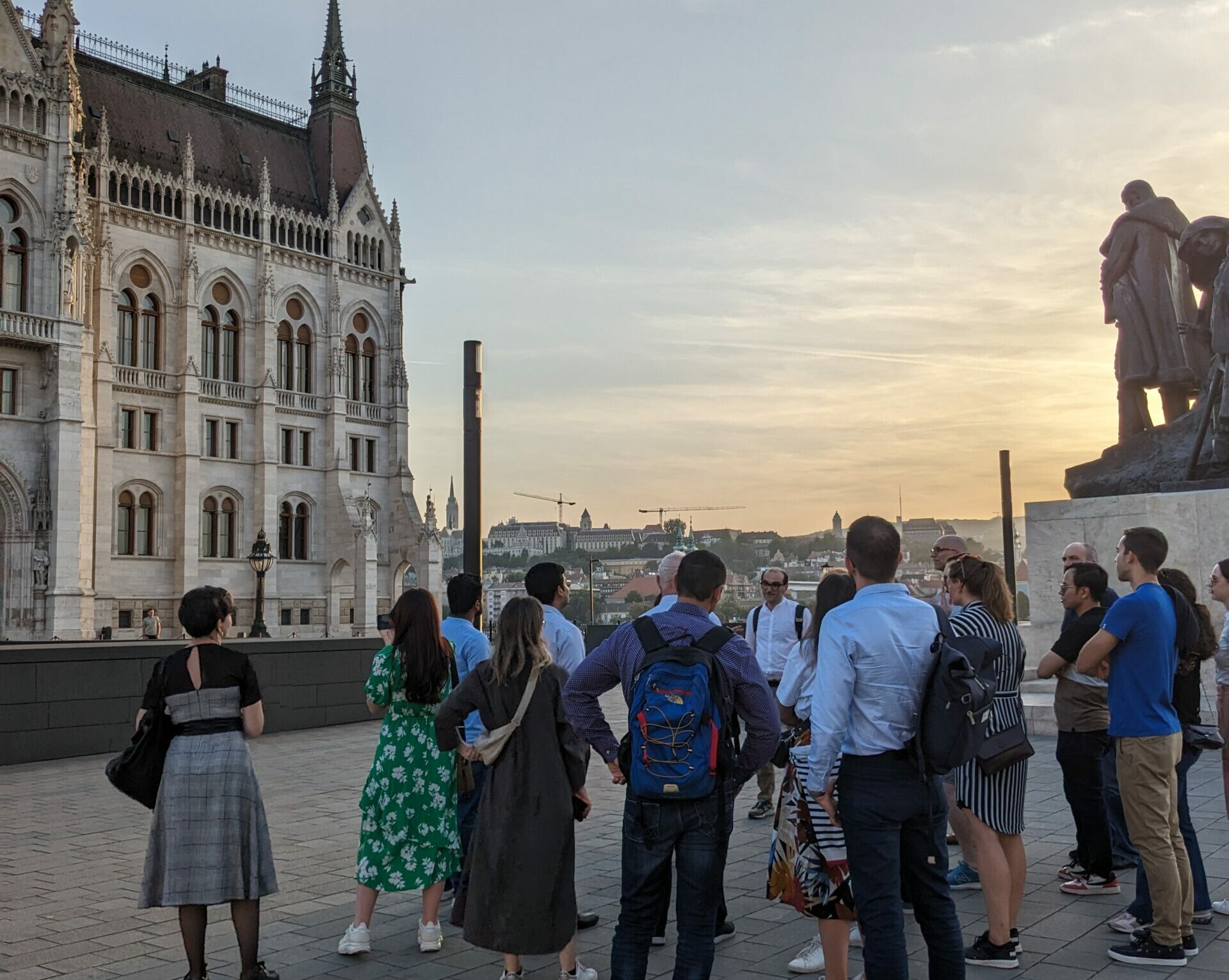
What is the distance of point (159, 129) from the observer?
4625 cm

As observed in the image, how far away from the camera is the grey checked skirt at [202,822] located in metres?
5.08

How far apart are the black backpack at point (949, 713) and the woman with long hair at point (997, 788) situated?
3.82ft

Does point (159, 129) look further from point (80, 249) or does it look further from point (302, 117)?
point (80, 249)

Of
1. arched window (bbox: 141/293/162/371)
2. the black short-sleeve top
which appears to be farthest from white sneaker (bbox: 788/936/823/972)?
arched window (bbox: 141/293/162/371)

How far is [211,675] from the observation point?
516cm

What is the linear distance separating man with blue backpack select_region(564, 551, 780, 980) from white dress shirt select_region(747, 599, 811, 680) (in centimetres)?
413

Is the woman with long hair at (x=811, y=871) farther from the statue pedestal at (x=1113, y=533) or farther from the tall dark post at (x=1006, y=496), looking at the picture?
the tall dark post at (x=1006, y=496)

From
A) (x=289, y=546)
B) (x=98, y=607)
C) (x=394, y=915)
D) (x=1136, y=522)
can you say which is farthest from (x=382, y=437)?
(x=394, y=915)

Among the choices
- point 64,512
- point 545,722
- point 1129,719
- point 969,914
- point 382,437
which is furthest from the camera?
point 382,437

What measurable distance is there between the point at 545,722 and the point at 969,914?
288 centimetres

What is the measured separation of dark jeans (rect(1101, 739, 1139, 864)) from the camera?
21.1 feet

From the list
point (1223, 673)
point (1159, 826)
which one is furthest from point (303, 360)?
point (1159, 826)

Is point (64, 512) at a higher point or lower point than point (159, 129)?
lower

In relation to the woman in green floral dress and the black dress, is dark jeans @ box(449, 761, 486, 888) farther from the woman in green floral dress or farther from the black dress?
the black dress
